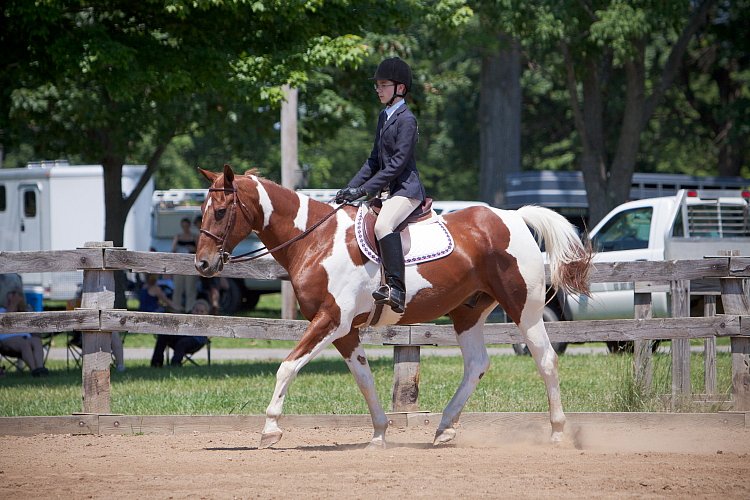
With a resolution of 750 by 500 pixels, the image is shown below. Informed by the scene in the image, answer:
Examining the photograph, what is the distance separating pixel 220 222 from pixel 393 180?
57.5 inches

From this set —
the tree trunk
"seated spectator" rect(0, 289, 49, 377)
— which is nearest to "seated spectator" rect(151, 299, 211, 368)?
"seated spectator" rect(0, 289, 49, 377)

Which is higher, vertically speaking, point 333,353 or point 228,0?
point 228,0

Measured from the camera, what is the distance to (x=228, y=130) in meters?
25.2

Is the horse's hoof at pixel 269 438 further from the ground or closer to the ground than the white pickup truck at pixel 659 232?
closer to the ground

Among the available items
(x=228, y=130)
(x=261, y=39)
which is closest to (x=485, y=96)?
(x=228, y=130)

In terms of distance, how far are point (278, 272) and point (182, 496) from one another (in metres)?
3.82

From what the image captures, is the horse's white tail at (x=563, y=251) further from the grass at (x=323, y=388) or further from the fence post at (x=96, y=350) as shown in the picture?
the fence post at (x=96, y=350)

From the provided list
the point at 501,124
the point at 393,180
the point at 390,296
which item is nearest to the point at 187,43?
the point at 393,180

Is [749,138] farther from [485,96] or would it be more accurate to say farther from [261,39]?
[261,39]

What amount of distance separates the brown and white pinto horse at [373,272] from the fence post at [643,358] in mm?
1159

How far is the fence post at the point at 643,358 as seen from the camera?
9805mm

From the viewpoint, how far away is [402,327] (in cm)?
961

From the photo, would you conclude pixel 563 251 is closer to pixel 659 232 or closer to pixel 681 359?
pixel 681 359

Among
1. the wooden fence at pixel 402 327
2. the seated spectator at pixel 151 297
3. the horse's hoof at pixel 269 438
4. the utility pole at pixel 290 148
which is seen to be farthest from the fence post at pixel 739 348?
the utility pole at pixel 290 148
